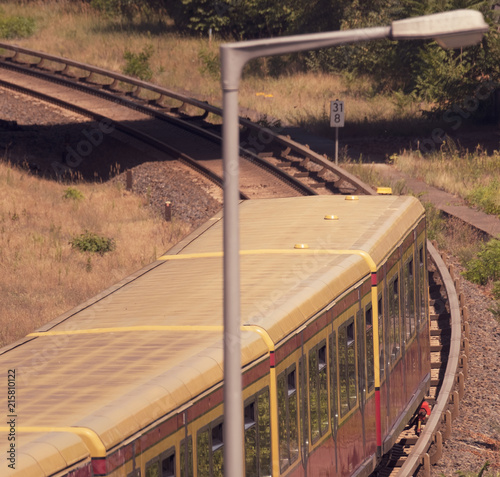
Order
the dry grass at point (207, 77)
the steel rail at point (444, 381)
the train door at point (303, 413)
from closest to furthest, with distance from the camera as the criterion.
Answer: the train door at point (303, 413) → the steel rail at point (444, 381) → the dry grass at point (207, 77)

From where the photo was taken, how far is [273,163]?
26484mm

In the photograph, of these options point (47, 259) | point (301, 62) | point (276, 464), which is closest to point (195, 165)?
point (47, 259)

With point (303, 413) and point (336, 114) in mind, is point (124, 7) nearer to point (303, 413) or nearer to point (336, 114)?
point (336, 114)

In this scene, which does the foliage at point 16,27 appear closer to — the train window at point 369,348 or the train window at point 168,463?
the train window at point 369,348

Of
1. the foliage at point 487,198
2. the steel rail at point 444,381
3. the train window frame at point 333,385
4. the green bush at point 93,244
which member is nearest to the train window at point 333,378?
the train window frame at point 333,385

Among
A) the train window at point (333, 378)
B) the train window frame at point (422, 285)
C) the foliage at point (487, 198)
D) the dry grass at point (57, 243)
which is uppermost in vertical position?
the train window at point (333, 378)

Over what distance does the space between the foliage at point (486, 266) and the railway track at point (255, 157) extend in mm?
903

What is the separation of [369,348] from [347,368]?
891 millimetres

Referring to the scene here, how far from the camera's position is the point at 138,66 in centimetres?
4094

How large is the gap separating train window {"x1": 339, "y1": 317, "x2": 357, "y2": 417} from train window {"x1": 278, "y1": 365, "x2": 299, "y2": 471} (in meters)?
1.37

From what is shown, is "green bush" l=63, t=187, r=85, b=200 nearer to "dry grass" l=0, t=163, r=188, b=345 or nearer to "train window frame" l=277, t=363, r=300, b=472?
"dry grass" l=0, t=163, r=188, b=345

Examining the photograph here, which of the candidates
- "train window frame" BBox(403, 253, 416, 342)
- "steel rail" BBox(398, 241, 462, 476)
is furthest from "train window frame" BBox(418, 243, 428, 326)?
"steel rail" BBox(398, 241, 462, 476)

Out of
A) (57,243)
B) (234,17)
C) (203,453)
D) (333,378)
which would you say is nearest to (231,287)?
(203,453)

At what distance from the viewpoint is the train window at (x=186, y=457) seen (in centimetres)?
675
